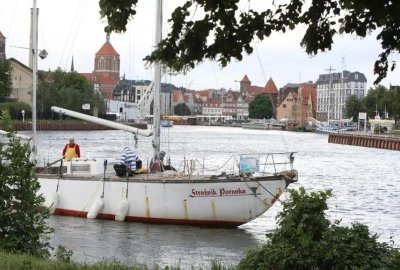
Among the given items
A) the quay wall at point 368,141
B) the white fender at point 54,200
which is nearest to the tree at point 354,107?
the quay wall at point 368,141

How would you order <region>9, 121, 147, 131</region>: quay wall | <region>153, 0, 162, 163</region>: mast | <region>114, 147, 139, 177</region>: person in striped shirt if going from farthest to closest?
<region>9, 121, 147, 131</region>: quay wall < <region>153, 0, 162, 163</region>: mast < <region>114, 147, 139, 177</region>: person in striped shirt

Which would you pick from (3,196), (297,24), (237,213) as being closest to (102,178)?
(237,213)

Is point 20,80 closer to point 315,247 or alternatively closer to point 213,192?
point 213,192

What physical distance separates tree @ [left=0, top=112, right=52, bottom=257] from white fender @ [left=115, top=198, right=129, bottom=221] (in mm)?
12940

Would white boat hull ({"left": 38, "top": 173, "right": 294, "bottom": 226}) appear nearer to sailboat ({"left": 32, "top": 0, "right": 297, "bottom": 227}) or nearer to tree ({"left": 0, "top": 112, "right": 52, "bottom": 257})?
sailboat ({"left": 32, "top": 0, "right": 297, "bottom": 227})

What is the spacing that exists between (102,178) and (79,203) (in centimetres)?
168

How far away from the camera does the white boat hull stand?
84.3ft

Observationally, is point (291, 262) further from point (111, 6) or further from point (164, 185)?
point (164, 185)

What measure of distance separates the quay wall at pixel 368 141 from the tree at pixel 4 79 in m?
55.1

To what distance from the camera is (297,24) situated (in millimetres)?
7957

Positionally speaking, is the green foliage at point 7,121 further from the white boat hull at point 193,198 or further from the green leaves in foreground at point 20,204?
the white boat hull at point 193,198

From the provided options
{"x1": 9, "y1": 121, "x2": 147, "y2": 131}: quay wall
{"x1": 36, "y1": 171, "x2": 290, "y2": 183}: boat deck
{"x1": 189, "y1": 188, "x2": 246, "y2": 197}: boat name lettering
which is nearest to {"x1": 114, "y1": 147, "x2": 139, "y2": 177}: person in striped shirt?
{"x1": 36, "y1": 171, "x2": 290, "y2": 183}: boat deck

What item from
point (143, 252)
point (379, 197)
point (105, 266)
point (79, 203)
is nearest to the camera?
point (105, 266)

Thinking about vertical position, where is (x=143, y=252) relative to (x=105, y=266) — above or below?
below
